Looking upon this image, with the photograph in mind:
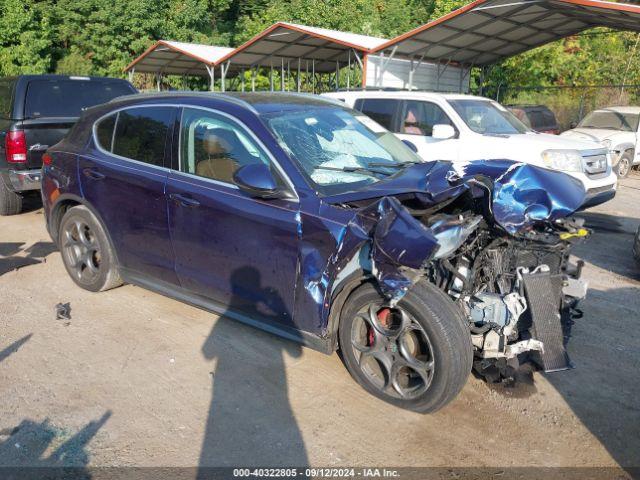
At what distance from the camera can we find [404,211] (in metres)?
3.22

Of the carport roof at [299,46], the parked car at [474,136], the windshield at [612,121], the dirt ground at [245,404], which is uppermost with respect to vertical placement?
the carport roof at [299,46]

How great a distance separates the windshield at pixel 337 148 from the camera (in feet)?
12.6

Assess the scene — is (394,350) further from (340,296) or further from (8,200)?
(8,200)

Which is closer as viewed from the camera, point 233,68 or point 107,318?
point 107,318

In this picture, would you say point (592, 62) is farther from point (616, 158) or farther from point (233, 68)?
point (233, 68)

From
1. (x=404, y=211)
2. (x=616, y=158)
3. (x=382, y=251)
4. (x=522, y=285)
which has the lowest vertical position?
(x=616, y=158)

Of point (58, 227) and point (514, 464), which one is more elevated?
point (58, 227)

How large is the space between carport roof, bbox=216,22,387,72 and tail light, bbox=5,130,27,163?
10.5 m

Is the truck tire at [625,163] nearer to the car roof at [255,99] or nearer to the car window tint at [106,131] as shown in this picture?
the car roof at [255,99]

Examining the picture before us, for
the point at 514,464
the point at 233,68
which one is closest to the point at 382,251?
the point at 514,464

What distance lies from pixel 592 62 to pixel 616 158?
14.3m

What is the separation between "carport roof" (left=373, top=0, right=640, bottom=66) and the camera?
13.4 m

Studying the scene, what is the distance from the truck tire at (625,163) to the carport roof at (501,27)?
3.20 metres

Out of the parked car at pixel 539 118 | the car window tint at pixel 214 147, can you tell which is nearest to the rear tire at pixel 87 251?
the car window tint at pixel 214 147
